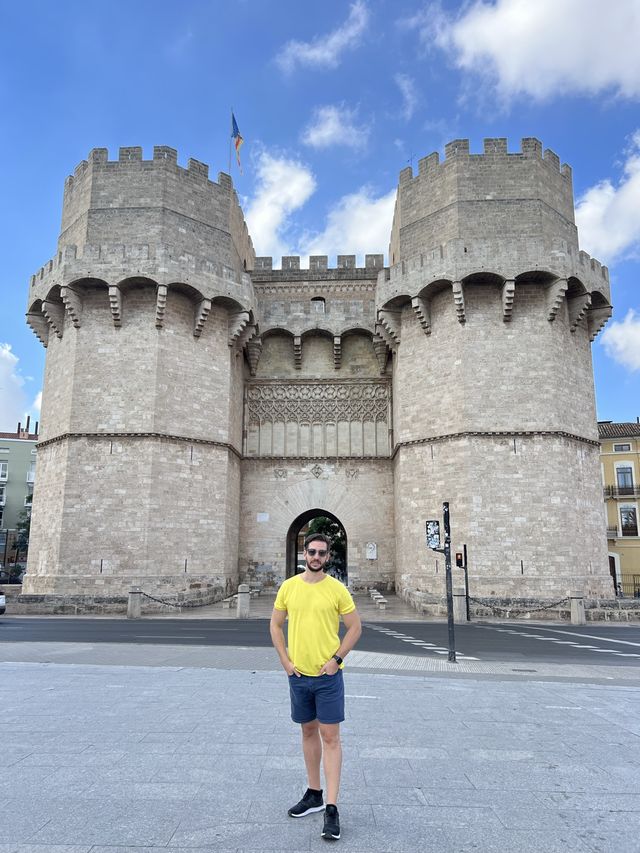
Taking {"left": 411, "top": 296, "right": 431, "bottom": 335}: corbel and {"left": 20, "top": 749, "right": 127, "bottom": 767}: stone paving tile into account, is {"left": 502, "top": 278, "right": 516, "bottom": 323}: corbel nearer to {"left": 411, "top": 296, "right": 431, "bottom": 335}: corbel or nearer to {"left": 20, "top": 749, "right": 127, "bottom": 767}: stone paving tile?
{"left": 411, "top": 296, "right": 431, "bottom": 335}: corbel

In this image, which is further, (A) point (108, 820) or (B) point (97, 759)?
(B) point (97, 759)

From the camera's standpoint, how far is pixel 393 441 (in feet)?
→ 84.4

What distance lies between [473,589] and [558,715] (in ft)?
46.3

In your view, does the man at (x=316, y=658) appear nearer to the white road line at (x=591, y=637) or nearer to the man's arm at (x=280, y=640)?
the man's arm at (x=280, y=640)

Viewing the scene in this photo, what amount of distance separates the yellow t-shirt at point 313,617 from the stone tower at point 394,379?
670 inches

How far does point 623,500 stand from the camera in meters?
35.9

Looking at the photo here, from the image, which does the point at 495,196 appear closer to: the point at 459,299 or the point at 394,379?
the point at 459,299

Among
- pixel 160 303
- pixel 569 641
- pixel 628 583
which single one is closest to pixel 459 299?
pixel 160 303

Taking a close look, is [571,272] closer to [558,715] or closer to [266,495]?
[266,495]

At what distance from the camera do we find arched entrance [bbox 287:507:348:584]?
27203 millimetres

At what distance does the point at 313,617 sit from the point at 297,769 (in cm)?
137

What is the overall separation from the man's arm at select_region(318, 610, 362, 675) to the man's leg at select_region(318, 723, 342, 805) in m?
0.31

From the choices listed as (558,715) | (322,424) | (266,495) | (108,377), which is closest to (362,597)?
(266,495)

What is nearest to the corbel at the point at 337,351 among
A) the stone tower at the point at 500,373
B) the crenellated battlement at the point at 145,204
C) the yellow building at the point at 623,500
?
the stone tower at the point at 500,373
